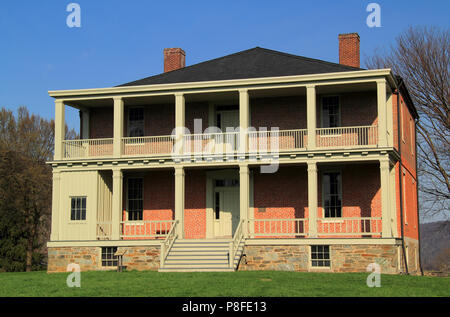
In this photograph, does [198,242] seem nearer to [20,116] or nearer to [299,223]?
[299,223]

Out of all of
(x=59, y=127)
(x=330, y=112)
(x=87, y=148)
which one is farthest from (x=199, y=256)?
(x=59, y=127)

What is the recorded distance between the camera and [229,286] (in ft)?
53.6

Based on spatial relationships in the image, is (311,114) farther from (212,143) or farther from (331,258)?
(331,258)

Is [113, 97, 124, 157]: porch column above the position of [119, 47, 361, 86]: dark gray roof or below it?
below

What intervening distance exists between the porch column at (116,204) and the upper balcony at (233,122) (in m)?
0.80

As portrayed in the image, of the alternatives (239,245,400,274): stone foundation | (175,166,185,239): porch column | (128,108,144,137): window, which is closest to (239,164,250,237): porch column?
(239,245,400,274): stone foundation

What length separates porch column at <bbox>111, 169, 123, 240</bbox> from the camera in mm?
25297

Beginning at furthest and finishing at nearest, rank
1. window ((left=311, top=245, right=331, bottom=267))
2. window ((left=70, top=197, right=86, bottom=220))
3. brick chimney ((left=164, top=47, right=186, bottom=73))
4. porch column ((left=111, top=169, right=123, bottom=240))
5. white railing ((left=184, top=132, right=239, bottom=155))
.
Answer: brick chimney ((left=164, top=47, right=186, bottom=73)), window ((left=70, top=197, right=86, bottom=220)), white railing ((left=184, top=132, right=239, bottom=155)), porch column ((left=111, top=169, right=123, bottom=240)), window ((left=311, top=245, right=331, bottom=267))

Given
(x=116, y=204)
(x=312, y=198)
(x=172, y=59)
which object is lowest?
(x=116, y=204)

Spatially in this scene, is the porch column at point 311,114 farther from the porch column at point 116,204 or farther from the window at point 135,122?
the window at point 135,122

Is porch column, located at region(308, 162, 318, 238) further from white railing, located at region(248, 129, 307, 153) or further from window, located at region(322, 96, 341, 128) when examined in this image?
window, located at region(322, 96, 341, 128)

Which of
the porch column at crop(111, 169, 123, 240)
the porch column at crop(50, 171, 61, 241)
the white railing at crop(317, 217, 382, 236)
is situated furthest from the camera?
the porch column at crop(50, 171, 61, 241)

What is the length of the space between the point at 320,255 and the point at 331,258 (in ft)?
1.74

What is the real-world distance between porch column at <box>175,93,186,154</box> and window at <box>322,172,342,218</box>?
5.75 metres
